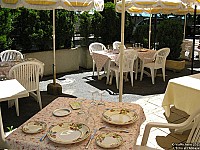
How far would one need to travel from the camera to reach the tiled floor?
11.3ft

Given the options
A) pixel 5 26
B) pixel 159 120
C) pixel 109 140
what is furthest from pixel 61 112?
pixel 5 26

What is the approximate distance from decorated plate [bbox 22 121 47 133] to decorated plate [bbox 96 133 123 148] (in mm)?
447

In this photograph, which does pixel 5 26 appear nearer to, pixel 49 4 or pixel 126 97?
pixel 49 4

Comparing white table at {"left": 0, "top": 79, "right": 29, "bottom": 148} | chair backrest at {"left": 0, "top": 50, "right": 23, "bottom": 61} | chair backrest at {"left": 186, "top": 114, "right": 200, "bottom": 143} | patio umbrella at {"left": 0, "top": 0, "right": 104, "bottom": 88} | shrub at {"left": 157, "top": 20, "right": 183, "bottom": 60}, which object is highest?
patio umbrella at {"left": 0, "top": 0, "right": 104, "bottom": 88}

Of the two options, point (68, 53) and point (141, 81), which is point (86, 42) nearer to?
point (68, 53)

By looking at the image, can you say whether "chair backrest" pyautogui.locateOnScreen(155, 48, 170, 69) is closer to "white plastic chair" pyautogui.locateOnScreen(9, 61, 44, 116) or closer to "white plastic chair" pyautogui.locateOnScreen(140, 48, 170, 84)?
"white plastic chair" pyautogui.locateOnScreen(140, 48, 170, 84)

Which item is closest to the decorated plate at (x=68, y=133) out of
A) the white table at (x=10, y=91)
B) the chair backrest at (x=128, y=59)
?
the white table at (x=10, y=91)

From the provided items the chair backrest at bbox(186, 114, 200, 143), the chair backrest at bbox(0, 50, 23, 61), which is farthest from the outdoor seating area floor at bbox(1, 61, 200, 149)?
the chair backrest at bbox(186, 114, 200, 143)

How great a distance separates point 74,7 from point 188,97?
279 cm

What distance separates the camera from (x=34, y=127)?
1948 millimetres

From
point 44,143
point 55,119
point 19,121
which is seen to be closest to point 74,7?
point 19,121

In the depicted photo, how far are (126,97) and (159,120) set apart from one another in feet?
4.37

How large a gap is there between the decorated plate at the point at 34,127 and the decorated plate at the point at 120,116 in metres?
0.50

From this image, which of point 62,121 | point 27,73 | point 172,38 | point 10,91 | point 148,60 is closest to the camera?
point 62,121
